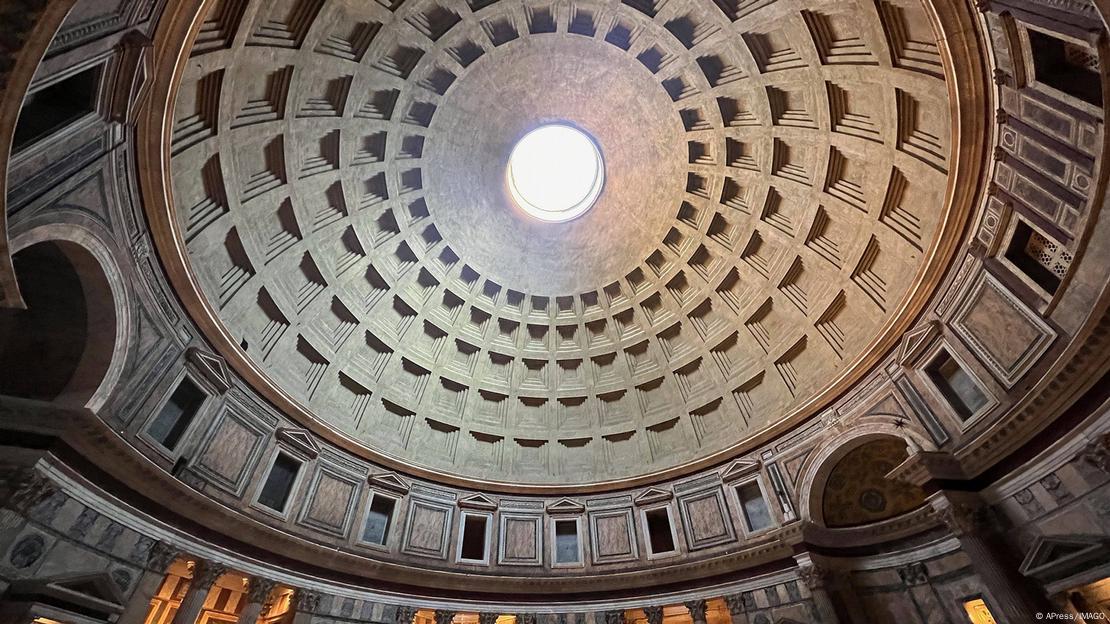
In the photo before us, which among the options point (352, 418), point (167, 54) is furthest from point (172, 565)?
point (167, 54)

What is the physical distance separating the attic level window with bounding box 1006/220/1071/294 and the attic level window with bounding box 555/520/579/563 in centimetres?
1798

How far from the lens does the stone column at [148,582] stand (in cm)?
1218

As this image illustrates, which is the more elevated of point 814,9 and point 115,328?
point 814,9

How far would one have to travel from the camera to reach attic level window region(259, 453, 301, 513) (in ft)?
56.6

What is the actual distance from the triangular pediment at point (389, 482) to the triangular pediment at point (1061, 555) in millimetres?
19517

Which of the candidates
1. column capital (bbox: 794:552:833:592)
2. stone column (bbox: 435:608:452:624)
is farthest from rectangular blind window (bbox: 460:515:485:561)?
column capital (bbox: 794:552:833:592)

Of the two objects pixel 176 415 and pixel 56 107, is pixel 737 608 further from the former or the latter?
pixel 56 107

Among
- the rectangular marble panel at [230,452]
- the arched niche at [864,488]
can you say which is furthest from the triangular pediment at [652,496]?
the rectangular marble panel at [230,452]

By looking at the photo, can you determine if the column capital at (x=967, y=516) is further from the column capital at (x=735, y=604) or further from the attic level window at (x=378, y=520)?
the attic level window at (x=378, y=520)

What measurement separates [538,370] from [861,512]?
15.7m

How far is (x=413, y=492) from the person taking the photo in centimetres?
2120

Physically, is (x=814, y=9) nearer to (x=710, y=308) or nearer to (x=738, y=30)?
(x=738, y=30)

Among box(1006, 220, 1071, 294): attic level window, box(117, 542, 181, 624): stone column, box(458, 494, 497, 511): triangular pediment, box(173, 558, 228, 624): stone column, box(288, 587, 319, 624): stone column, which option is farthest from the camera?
box(458, 494, 497, 511): triangular pediment

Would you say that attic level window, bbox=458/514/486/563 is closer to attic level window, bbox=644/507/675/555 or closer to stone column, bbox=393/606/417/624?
stone column, bbox=393/606/417/624
